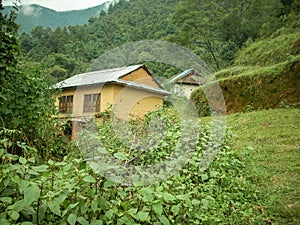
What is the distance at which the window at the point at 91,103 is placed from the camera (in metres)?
13.8

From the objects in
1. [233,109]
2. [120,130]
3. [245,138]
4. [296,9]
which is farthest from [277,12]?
[120,130]

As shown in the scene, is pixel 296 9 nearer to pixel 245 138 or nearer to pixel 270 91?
pixel 270 91

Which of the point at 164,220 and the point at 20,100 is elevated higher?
the point at 20,100

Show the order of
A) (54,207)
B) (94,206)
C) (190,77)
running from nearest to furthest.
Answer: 1. (54,207)
2. (94,206)
3. (190,77)

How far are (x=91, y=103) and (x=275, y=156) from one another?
10160 millimetres

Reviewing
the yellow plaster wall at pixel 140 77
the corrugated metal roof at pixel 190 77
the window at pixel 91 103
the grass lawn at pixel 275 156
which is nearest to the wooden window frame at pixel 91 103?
the window at pixel 91 103

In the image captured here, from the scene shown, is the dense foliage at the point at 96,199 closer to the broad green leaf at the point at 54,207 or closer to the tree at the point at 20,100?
the broad green leaf at the point at 54,207

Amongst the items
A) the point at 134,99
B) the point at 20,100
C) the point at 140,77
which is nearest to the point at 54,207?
the point at 20,100

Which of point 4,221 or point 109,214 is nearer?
point 4,221

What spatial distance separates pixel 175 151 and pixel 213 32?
62.1ft

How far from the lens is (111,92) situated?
13617mm

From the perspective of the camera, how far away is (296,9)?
50.7 ft

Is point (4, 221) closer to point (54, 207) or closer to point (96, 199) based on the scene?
point (54, 207)

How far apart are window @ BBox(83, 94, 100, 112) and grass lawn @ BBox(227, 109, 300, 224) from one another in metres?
6.81
